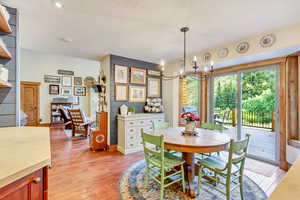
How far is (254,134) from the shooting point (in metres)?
3.47

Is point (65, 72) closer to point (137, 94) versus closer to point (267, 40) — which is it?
point (137, 94)

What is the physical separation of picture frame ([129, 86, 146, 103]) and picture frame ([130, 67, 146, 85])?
0.55 ft

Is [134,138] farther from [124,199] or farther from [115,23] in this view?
[115,23]

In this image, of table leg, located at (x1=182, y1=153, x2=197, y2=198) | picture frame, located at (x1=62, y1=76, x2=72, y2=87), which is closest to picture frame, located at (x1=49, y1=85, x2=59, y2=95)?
picture frame, located at (x1=62, y1=76, x2=72, y2=87)

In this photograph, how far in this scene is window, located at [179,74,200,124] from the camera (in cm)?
434

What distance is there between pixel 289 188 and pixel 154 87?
13.1 feet

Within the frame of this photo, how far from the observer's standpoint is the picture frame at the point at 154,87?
4.44 m

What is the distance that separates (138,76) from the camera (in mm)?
4203

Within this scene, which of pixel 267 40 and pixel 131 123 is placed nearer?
pixel 267 40

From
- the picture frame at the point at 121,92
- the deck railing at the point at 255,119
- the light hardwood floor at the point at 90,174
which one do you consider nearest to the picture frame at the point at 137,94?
the picture frame at the point at 121,92

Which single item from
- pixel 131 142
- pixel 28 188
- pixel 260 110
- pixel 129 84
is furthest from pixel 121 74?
pixel 260 110

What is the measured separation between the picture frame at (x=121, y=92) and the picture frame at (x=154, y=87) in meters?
0.76

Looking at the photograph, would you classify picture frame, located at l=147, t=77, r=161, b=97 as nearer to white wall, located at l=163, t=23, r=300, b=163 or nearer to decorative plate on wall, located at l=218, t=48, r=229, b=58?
white wall, located at l=163, t=23, r=300, b=163

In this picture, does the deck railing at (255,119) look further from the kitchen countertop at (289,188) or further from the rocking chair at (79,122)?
the rocking chair at (79,122)
